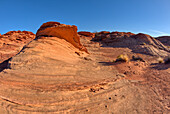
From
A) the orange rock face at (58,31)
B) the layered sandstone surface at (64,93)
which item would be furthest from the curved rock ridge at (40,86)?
the orange rock face at (58,31)

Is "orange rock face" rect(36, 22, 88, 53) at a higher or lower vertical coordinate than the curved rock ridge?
higher

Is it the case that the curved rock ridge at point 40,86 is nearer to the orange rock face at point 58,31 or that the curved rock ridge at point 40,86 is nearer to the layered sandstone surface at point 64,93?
the layered sandstone surface at point 64,93

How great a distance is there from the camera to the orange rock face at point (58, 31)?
7191 mm

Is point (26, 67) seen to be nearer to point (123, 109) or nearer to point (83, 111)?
point (83, 111)

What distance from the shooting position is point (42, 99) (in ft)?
7.65

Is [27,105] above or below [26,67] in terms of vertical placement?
below

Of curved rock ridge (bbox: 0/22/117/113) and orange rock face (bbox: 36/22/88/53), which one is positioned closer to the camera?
curved rock ridge (bbox: 0/22/117/113)

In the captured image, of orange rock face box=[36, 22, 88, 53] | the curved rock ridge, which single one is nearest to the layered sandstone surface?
the curved rock ridge

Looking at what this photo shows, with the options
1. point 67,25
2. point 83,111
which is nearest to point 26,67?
point 83,111

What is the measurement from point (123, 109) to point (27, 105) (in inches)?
87.7

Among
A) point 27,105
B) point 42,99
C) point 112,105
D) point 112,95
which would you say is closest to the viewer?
point 27,105

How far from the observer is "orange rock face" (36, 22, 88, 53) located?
7.19m

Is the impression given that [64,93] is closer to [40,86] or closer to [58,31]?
[40,86]

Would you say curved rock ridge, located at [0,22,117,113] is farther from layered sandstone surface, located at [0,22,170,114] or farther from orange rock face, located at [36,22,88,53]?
orange rock face, located at [36,22,88,53]
